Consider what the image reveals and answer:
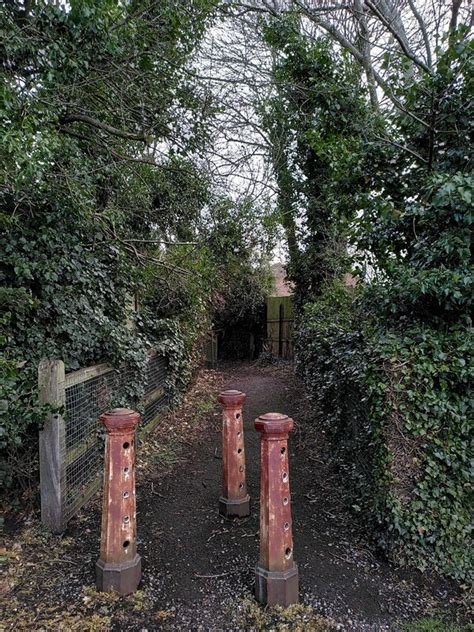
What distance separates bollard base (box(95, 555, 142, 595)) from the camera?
2.27 meters

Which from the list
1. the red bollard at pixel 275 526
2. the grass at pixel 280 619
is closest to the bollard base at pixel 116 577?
the grass at pixel 280 619

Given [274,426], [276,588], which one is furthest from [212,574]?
[274,426]

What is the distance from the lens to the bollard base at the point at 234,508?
3207 mm

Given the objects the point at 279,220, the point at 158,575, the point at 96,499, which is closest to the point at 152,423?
the point at 96,499

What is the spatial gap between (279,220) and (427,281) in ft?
18.3

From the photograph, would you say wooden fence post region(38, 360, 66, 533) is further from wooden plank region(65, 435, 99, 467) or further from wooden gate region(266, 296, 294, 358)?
wooden gate region(266, 296, 294, 358)

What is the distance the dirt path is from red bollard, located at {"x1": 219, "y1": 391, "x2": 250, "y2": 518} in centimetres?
11

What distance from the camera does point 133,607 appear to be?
2.19m

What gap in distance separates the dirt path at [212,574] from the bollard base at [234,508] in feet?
0.19

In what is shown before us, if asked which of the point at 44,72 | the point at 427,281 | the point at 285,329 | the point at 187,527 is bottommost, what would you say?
the point at 187,527

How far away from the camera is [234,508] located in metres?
3.21

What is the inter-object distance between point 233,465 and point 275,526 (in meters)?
1.07

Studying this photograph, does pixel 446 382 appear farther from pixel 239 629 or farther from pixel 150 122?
pixel 150 122

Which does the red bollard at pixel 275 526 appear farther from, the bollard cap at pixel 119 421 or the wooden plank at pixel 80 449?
the wooden plank at pixel 80 449
